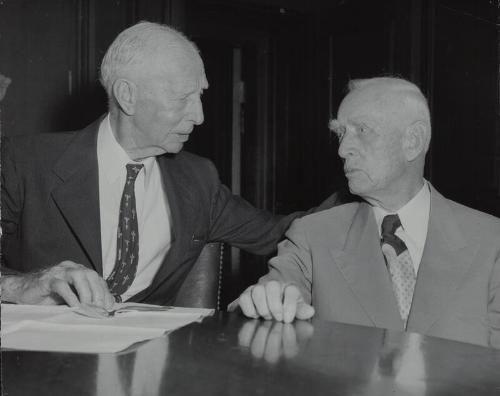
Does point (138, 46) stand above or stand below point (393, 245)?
above

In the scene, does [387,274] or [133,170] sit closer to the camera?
[387,274]

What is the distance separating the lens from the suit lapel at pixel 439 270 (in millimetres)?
1608

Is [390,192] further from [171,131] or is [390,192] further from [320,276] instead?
[171,131]

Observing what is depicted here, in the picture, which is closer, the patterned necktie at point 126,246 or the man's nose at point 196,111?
the patterned necktie at point 126,246

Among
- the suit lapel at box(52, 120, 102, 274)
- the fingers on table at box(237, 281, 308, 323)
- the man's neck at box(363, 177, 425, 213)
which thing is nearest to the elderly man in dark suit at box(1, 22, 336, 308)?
the suit lapel at box(52, 120, 102, 274)

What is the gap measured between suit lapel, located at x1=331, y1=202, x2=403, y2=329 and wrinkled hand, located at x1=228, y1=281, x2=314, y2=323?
393 mm

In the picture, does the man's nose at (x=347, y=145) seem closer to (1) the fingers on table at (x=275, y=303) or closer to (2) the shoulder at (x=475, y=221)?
(2) the shoulder at (x=475, y=221)

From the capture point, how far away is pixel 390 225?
5.90 ft

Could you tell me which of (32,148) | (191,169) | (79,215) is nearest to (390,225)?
(191,169)

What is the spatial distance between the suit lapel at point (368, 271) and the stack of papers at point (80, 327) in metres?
0.52

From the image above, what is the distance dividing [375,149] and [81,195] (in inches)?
38.6

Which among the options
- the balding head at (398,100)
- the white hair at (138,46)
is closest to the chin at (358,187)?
the balding head at (398,100)

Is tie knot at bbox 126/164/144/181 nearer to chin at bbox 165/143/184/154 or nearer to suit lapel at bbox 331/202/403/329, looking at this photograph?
chin at bbox 165/143/184/154

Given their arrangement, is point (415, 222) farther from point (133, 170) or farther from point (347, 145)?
point (133, 170)
